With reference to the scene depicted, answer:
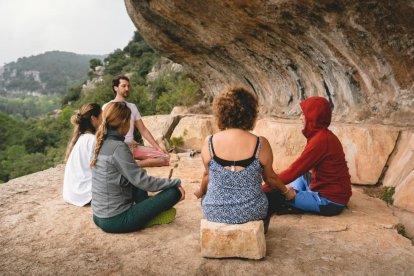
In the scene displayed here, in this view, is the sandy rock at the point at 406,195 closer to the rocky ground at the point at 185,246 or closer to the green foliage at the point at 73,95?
the rocky ground at the point at 185,246

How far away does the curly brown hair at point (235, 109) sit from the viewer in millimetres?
2674

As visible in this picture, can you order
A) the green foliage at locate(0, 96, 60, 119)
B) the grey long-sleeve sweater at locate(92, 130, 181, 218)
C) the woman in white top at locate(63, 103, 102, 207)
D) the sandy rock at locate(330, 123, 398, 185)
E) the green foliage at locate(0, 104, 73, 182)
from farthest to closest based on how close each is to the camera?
1. the green foliage at locate(0, 96, 60, 119)
2. the green foliage at locate(0, 104, 73, 182)
3. the sandy rock at locate(330, 123, 398, 185)
4. the woman in white top at locate(63, 103, 102, 207)
5. the grey long-sleeve sweater at locate(92, 130, 181, 218)

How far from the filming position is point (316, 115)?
3.38 meters

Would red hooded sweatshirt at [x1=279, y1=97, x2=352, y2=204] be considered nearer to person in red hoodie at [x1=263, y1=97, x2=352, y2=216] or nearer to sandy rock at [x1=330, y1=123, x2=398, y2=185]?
person in red hoodie at [x1=263, y1=97, x2=352, y2=216]

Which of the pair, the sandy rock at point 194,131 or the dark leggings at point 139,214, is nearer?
the dark leggings at point 139,214

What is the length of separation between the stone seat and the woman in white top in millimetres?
1784

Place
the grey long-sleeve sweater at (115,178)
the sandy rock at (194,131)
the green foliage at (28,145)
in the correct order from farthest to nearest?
the green foliage at (28,145), the sandy rock at (194,131), the grey long-sleeve sweater at (115,178)

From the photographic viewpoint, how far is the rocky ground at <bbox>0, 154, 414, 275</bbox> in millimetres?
2568

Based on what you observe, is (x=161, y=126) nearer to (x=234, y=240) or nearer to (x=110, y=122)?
(x=110, y=122)

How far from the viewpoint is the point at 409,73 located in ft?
15.4

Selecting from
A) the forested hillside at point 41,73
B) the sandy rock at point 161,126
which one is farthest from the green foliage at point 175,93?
the forested hillside at point 41,73

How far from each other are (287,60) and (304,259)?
15.0 ft

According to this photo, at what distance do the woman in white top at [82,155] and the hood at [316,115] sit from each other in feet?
7.06

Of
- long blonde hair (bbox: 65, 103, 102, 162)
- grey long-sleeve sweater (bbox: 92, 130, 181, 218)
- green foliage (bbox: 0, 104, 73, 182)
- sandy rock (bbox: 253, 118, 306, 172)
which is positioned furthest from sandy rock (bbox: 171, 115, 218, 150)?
green foliage (bbox: 0, 104, 73, 182)
